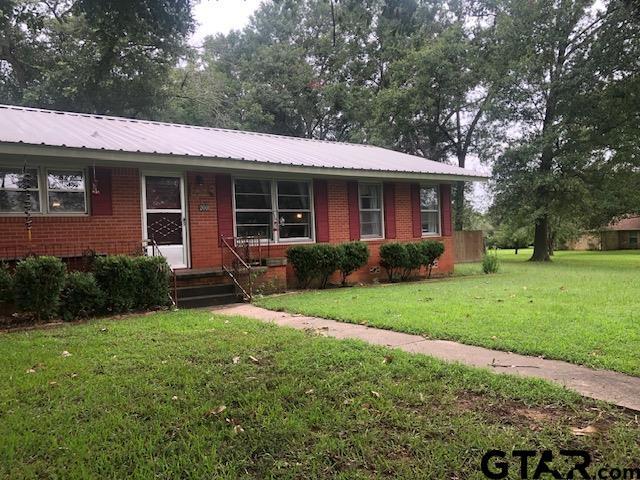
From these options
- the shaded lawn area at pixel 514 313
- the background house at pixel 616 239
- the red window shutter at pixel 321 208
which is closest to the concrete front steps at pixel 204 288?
the shaded lawn area at pixel 514 313

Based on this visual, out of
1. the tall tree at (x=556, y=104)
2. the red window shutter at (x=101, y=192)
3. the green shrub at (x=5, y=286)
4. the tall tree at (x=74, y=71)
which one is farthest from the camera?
the tall tree at (x=74, y=71)

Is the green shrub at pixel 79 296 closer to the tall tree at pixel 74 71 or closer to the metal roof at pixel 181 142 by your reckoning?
the metal roof at pixel 181 142

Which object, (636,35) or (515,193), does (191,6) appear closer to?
(636,35)

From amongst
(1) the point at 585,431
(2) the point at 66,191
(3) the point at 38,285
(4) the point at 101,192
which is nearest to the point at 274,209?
(4) the point at 101,192

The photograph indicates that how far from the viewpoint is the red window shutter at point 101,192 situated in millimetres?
9602

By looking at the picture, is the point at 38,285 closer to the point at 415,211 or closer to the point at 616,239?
the point at 415,211

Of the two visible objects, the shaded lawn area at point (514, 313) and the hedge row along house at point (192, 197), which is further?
the hedge row along house at point (192, 197)

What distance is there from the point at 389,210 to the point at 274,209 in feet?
12.4

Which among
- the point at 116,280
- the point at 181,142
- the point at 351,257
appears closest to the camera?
the point at 116,280

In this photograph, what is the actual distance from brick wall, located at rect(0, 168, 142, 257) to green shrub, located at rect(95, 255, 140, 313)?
52.2 inches

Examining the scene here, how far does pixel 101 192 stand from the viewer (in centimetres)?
970

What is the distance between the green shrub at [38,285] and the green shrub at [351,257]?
625 centimetres

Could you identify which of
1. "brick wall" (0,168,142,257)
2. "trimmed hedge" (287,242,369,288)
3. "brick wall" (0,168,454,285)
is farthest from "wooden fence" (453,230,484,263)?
"brick wall" (0,168,142,257)

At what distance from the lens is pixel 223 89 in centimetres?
2922
